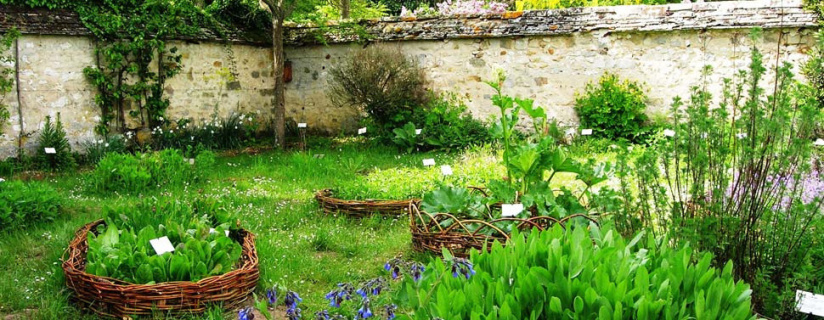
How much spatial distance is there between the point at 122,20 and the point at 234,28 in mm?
2065

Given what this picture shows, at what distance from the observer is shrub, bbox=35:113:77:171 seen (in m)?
8.35

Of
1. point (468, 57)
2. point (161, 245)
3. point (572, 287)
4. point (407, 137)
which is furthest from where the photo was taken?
point (468, 57)

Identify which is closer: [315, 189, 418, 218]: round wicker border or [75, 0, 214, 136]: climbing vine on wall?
[315, 189, 418, 218]: round wicker border

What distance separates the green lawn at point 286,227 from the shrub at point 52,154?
354mm

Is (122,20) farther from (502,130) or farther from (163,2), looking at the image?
(502,130)

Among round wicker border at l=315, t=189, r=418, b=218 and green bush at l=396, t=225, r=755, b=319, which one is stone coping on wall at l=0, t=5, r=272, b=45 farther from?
green bush at l=396, t=225, r=755, b=319

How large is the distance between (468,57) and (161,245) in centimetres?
754

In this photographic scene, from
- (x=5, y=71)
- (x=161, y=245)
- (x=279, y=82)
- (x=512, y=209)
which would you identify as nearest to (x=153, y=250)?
(x=161, y=245)

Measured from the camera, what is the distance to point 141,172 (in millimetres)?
6723

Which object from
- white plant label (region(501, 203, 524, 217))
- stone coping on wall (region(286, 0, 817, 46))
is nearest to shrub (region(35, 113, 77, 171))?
stone coping on wall (region(286, 0, 817, 46))

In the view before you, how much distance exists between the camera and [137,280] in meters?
3.49

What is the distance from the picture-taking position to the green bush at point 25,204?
16.7 feet

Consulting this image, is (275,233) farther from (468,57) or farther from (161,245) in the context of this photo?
(468,57)

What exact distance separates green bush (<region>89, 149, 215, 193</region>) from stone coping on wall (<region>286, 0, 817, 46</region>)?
4478 millimetres
